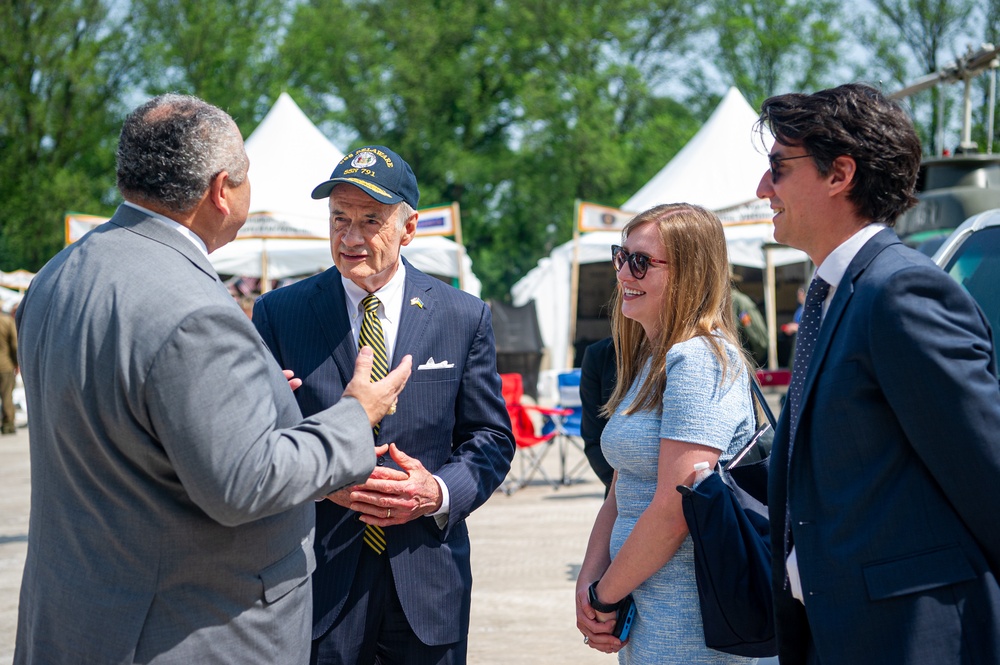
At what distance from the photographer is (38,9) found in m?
32.1

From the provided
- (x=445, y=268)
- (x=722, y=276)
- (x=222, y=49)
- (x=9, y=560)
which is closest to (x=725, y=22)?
(x=222, y=49)

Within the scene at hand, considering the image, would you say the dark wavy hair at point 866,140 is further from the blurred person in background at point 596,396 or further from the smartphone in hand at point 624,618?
the blurred person in background at point 596,396

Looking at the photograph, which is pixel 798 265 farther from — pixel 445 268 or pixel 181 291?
pixel 181 291

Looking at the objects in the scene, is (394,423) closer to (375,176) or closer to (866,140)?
(375,176)

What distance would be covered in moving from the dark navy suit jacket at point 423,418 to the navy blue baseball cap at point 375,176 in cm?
27

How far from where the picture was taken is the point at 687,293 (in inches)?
106

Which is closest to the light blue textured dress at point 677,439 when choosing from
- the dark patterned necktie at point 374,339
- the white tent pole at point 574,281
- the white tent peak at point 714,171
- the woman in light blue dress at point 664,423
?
the woman in light blue dress at point 664,423

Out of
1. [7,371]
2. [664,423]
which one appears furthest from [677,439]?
[7,371]

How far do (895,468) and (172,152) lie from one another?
1606 millimetres

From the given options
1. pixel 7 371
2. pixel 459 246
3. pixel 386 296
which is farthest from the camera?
pixel 7 371

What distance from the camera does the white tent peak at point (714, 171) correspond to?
1473 cm

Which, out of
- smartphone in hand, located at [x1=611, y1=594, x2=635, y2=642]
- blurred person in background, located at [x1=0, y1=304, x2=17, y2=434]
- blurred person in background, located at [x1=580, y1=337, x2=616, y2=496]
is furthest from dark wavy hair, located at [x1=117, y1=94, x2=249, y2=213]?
blurred person in background, located at [x1=0, y1=304, x2=17, y2=434]

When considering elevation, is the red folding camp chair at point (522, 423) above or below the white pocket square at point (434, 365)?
below

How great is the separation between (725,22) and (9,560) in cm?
3604
